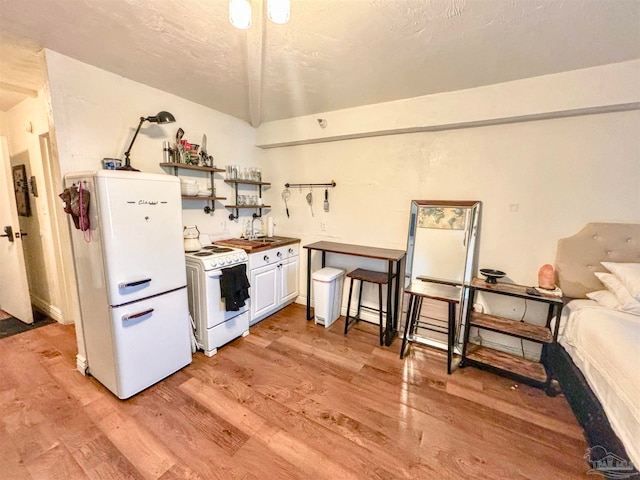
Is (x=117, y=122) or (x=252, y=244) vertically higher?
(x=117, y=122)

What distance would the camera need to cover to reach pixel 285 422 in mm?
1689

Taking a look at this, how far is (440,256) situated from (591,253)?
110cm

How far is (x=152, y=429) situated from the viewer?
5.31 ft

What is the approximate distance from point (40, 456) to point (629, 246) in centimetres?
411

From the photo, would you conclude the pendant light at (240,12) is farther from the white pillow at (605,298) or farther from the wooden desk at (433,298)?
the white pillow at (605,298)

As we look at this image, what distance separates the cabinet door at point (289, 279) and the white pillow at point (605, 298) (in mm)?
2858

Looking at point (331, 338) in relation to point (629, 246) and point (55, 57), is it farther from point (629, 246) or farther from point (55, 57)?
point (55, 57)

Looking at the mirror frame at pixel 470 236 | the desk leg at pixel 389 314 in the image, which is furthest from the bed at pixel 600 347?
the desk leg at pixel 389 314

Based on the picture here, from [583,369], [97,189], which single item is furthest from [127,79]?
[583,369]

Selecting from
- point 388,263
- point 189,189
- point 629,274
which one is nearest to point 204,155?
point 189,189

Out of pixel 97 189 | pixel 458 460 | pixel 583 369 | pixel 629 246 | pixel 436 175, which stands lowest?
pixel 458 460

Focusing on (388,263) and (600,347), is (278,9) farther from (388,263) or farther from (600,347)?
(600,347)

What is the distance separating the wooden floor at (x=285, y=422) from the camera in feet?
4.62

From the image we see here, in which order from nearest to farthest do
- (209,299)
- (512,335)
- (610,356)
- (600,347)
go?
1. (610,356)
2. (600,347)
3. (512,335)
4. (209,299)
